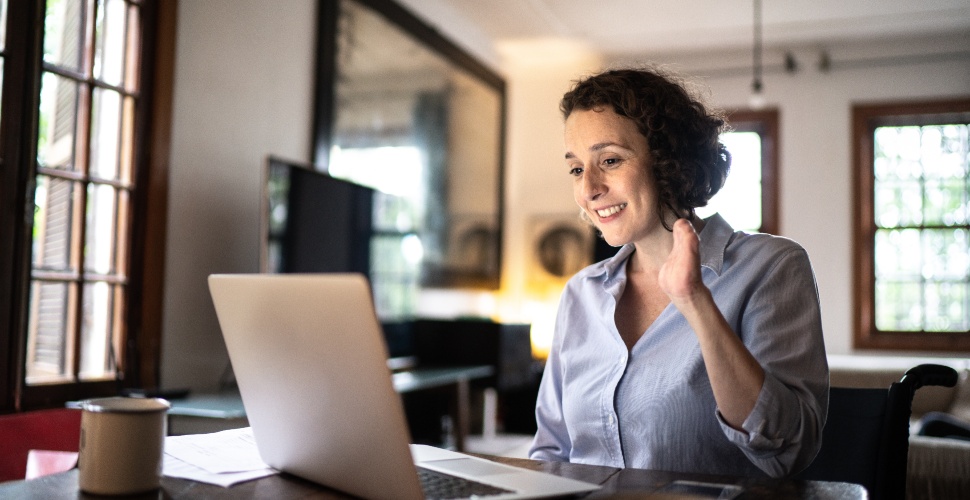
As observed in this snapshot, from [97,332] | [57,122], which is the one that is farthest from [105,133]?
[97,332]

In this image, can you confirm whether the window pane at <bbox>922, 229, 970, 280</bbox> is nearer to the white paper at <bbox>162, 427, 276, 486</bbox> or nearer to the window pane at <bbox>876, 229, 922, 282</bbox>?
the window pane at <bbox>876, 229, 922, 282</bbox>

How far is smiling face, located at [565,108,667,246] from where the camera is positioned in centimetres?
148

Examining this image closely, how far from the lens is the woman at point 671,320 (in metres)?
1.15

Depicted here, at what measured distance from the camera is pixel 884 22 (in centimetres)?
568

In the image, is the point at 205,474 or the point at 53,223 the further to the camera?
the point at 53,223

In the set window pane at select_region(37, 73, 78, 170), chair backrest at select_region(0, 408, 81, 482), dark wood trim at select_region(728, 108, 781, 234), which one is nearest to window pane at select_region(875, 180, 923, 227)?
dark wood trim at select_region(728, 108, 781, 234)

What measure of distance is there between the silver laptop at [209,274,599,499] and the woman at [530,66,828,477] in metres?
0.33

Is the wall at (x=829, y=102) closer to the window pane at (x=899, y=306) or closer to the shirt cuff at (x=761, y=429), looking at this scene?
the window pane at (x=899, y=306)

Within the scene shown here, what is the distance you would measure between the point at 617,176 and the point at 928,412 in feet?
13.2

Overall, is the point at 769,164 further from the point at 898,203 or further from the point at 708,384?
the point at 708,384

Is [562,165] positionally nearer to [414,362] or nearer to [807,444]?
[414,362]

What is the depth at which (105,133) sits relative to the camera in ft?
9.53

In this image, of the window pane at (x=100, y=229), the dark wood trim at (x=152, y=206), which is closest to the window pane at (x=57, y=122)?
the window pane at (x=100, y=229)

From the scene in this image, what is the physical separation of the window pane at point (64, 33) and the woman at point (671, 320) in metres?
1.93
